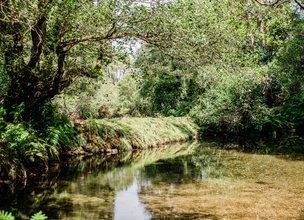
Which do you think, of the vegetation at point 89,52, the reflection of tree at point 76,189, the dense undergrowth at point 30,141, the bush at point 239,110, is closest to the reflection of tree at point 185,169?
the reflection of tree at point 76,189

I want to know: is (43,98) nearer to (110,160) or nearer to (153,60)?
(110,160)

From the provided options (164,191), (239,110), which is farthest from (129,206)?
(239,110)

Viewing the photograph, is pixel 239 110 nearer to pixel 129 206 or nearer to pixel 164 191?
pixel 164 191

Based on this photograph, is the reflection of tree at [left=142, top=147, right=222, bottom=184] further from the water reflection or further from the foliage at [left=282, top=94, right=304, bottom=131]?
the foliage at [left=282, top=94, right=304, bottom=131]

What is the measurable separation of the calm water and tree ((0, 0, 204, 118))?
2763mm

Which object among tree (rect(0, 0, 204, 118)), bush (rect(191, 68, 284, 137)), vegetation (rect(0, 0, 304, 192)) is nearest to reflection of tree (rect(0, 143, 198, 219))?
vegetation (rect(0, 0, 304, 192))

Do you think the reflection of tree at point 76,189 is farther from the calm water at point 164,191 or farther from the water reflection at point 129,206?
the water reflection at point 129,206

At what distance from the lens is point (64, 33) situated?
949 centimetres

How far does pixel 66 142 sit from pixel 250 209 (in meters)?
7.74

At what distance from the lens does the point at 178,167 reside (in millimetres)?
11234

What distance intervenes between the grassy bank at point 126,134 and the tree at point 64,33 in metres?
3.36

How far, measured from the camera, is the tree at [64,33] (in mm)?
8102

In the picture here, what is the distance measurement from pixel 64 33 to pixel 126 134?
7462mm

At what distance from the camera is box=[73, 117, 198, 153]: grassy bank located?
558 inches
